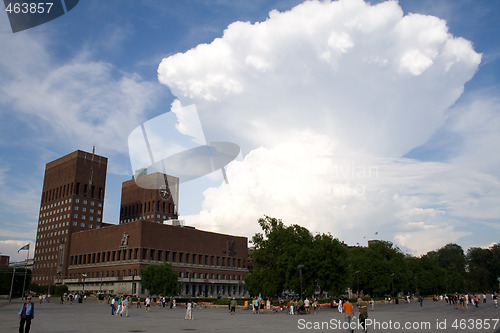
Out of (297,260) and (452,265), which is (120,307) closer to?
(297,260)

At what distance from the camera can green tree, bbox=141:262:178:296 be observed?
78.2 m

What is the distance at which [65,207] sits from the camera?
132 m

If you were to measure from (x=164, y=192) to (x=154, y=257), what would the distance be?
5132 cm

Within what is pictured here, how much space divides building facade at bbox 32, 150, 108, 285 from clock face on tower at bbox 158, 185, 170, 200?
69.4ft

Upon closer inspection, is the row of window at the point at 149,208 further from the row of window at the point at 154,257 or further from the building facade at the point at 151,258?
the row of window at the point at 154,257

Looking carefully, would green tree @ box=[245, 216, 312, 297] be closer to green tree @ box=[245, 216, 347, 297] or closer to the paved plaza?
green tree @ box=[245, 216, 347, 297]

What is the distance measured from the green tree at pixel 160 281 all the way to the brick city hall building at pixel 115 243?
553 inches

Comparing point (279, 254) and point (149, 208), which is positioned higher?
point (149, 208)

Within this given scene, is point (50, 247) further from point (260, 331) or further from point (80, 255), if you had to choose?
point (260, 331)

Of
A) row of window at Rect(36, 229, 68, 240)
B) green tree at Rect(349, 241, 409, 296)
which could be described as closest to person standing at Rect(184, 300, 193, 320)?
green tree at Rect(349, 241, 409, 296)

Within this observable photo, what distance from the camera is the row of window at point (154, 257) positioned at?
336ft

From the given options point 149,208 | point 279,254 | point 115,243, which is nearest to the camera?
point 279,254

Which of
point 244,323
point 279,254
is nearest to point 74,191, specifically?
point 279,254

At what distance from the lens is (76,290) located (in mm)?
115562
